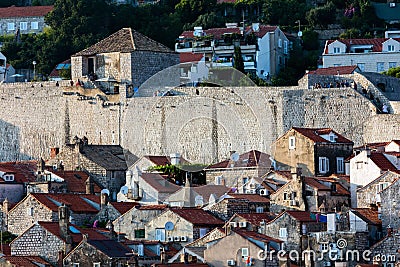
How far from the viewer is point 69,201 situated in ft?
205

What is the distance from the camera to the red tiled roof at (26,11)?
92.3 m

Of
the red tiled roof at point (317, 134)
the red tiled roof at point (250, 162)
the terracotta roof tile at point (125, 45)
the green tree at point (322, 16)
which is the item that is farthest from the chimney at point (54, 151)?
the green tree at point (322, 16)

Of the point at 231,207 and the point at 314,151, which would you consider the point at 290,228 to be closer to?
the point at 231,207

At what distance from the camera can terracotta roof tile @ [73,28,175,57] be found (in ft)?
240

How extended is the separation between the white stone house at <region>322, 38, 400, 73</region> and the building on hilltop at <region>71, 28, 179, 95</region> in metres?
9.11

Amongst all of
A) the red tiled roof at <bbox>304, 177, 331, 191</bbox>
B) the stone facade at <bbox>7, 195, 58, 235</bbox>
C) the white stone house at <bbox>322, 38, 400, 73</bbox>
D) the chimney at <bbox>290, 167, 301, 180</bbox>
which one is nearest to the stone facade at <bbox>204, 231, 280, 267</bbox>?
the chimney at <bbox>290, 167, 301, 180</bbox>

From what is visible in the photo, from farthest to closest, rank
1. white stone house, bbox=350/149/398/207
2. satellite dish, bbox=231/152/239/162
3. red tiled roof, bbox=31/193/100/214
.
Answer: satellite dish, bbox=231/152/239/162
red tiled roof, bbox=31/193/100/214
white stone house, bbox=350/149/398/207

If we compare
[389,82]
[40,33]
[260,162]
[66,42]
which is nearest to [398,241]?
[260,162]

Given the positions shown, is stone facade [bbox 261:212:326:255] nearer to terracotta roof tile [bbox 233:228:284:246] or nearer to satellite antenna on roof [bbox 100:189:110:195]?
terracotta roof tile [bbox 233:228:284:246]

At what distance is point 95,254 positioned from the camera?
54.8 metres

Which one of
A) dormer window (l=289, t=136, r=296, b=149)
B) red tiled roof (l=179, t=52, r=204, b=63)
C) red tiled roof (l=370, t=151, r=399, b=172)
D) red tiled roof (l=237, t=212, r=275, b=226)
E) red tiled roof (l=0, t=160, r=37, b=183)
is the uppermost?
red tiled roof (l=179, t=52, r=204, b=63)

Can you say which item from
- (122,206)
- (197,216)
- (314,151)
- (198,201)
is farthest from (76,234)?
(314,151)

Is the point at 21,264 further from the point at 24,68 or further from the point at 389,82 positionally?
the point at 24,68

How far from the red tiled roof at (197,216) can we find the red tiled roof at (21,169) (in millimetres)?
8495
